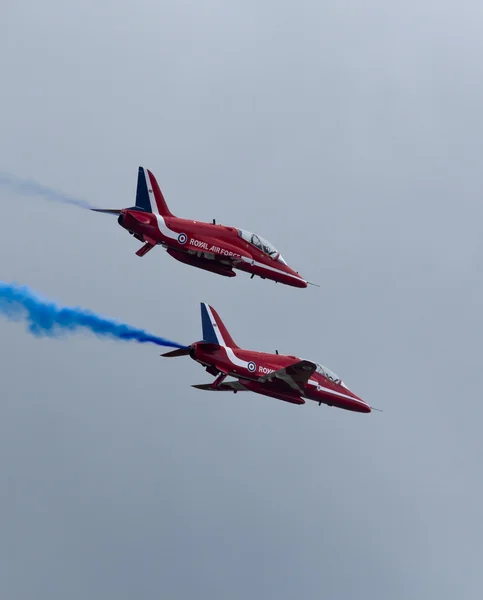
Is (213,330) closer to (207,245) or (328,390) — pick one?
(207,245)

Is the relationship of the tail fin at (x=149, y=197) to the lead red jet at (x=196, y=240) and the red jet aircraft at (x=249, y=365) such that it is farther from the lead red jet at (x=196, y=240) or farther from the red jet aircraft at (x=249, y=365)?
the red jet aircraft at (x=249, y=365)

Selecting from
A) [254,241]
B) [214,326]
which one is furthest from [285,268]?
[214,326]

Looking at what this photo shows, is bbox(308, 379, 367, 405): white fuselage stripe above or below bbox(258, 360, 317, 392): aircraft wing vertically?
above

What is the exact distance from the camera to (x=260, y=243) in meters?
82.7

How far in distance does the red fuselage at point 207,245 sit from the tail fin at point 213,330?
3.95 m

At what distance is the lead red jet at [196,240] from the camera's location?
80.1 metres

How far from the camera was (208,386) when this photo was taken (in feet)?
270

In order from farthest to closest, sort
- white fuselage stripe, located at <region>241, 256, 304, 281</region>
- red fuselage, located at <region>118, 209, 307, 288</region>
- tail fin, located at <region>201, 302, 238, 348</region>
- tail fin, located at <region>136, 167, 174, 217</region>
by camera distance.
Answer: white fuselage stripe, located at <region>241, 256, 304, 281</region> → tail fin, located at <region>136, 167, 174, 217</region> → red fuselage, located at <region>118, 209, 307, 288</region> → tail fin, located at <region>201, 302, 238, 348</region>

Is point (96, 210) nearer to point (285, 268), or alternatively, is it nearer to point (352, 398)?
point (285, 268)

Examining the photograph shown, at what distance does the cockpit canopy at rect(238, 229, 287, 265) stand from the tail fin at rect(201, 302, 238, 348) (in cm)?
570

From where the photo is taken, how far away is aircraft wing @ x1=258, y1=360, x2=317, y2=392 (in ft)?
249

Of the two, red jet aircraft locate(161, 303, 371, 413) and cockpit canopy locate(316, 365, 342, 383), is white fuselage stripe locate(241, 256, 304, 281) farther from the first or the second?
cockpit canopy locate(316, 365, 342, 383)

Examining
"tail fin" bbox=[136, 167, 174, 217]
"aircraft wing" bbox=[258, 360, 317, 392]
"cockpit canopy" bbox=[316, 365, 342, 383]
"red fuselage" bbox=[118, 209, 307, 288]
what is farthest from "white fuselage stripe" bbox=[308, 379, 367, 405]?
"tail fin" bbox=[136, 167, 174, 217]

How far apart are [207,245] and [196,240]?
2.22 feet
